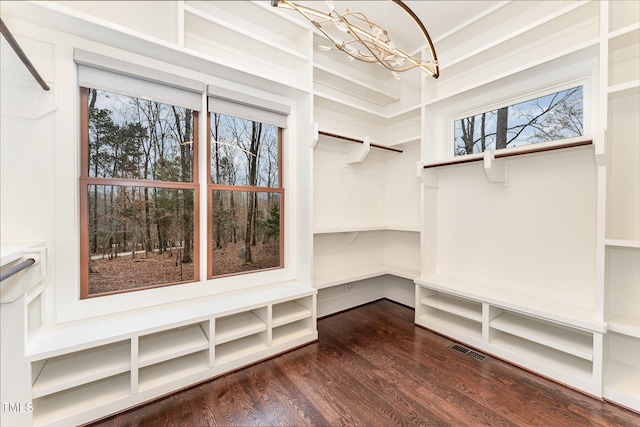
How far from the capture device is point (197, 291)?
2.36m

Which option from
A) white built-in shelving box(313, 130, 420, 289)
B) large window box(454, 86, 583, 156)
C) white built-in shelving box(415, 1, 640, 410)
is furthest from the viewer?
white built-in shelving box(313, 130, 420, 289)

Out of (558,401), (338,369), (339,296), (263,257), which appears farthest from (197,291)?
(558,401)

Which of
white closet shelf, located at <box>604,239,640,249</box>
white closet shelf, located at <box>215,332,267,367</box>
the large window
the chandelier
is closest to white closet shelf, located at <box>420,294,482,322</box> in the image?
white closet shelf, located at <box>604,239,640,249</box>

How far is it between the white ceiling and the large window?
946 millimetres

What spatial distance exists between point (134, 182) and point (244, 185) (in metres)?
0.88

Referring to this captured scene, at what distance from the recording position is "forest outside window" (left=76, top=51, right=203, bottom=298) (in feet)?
6.39

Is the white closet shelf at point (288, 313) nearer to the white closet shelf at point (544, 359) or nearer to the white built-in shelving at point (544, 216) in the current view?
the white built-in shelving at point (544, 216)

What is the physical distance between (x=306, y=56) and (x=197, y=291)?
2421 millimetres

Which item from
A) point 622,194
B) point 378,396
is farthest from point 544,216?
point 378,396

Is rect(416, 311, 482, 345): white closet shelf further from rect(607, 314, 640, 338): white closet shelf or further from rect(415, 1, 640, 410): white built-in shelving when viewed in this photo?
rect(607, 314, 640, 338): white closet shelf

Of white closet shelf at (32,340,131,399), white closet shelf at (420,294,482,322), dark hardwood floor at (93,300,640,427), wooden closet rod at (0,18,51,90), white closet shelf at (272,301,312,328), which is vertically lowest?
dark hardwood floor at (93,300,640,427)

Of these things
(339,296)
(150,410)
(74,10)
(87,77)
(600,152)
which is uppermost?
(74,10)

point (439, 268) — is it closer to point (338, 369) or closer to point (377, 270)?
point (377, 270)

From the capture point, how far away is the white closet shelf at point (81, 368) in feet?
5.22
